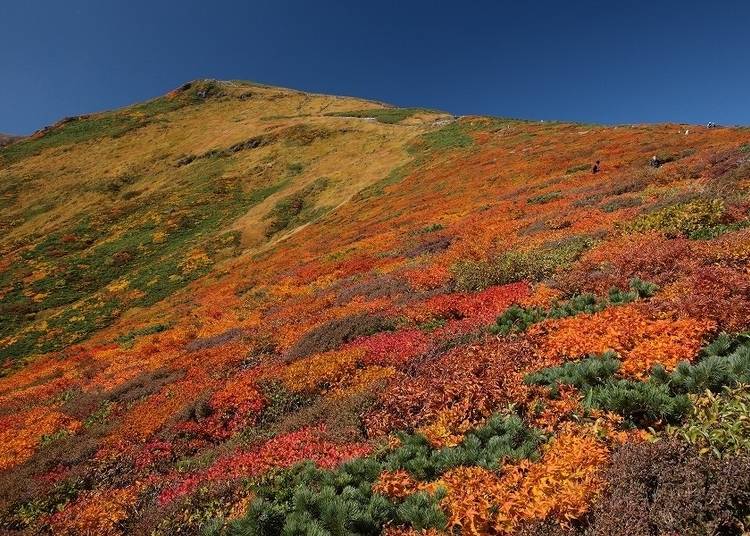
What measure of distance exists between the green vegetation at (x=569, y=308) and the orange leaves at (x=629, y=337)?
760 mm

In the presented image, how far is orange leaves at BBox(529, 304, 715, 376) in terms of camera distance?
32.5 ft

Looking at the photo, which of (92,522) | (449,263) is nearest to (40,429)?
(92,522)

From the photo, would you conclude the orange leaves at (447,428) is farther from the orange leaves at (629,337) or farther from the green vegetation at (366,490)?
Answer: the orange leaves at (629,337)

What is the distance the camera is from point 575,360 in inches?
437

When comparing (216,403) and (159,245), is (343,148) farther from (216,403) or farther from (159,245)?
(216,403)

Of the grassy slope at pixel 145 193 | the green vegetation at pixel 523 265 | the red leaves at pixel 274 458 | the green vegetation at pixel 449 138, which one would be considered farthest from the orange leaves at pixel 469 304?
the green vegetation at pixel 449 138

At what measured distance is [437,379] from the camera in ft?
40.8

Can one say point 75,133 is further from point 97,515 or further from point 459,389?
point 459,389

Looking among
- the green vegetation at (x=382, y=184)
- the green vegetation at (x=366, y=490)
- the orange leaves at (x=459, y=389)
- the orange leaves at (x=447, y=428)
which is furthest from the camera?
the green vegetation at (x=382, y=184)

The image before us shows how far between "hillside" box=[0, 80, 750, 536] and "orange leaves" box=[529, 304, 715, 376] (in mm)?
59

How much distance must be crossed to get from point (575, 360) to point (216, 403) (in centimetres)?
1160

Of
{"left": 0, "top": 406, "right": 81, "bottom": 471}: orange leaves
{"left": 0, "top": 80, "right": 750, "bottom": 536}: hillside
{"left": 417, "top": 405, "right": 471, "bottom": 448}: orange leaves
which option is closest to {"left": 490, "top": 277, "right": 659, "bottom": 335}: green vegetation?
{"left": 0, "top": 80, "right": 750, "bottom": 536}: hillside

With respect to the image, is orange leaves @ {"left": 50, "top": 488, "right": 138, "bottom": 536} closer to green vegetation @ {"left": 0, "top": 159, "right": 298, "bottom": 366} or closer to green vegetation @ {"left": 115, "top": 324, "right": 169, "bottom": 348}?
green vegetation @ {"left": 115, "top": 324, "right": 169, "bottom": 348}

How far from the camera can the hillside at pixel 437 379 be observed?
7477 millimetres
